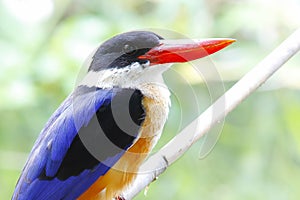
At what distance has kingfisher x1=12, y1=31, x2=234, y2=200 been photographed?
2.79 m

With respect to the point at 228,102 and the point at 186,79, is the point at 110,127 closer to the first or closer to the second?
the point at 228,102

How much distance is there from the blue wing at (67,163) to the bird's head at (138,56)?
9 centimetres

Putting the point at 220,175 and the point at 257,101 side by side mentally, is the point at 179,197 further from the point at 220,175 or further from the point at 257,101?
the point at 257,101

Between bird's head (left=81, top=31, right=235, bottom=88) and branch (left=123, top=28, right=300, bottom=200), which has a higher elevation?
bird's head (left=81, top=31, right=235, bottom=88)

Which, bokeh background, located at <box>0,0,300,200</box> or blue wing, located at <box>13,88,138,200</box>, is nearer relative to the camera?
blue wing, located at <box>13,88,138,200</box>

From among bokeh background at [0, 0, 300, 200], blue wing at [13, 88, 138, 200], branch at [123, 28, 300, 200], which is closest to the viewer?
branch at [123, 28, 300, 200]

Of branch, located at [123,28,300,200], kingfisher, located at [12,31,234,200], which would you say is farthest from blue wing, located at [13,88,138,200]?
branch, located at [123,28,300,200]

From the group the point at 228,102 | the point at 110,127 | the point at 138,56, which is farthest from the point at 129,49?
the point at 228,102

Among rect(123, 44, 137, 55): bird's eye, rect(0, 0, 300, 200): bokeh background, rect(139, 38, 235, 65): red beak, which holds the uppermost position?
rect(123, 44, 137, 55): bird's eye

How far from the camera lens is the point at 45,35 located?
383cm

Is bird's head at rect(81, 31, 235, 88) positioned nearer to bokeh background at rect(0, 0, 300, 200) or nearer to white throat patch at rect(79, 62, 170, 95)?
white throat patch at rect(79, 62, 170, 95)

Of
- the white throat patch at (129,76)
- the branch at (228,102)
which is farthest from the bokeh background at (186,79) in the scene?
the branch at (228,102)

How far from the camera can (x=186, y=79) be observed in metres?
3.79

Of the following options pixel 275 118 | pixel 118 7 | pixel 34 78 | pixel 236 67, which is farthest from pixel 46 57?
pixel 275 118
